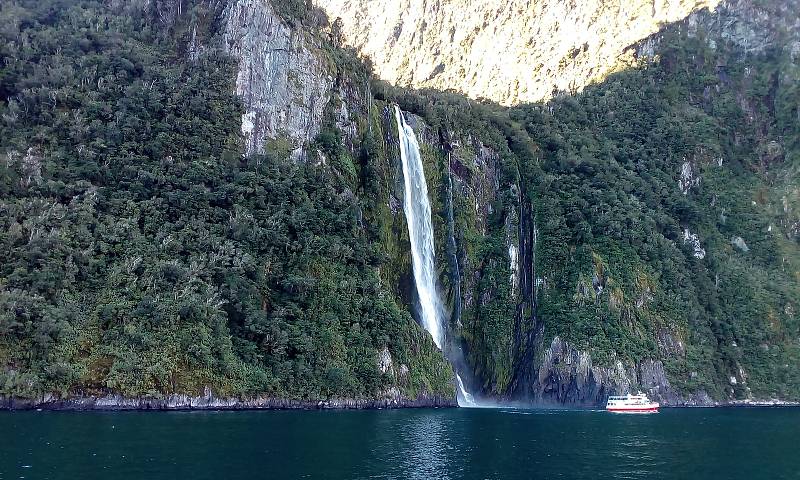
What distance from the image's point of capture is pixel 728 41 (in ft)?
451

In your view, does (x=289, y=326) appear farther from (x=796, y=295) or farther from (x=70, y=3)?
(x=796, y=295)

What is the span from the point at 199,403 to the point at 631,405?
44.2m

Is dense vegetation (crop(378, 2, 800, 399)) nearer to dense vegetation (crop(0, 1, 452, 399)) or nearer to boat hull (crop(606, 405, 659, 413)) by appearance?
boat hull (crop(606, 405, 659, 413))

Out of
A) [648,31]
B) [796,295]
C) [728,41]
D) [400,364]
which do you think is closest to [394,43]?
[648,31]

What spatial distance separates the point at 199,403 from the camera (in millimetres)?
59625

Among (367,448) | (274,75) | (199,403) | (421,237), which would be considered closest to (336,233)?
(421,237)

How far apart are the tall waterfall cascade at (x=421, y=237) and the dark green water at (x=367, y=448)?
23509 mm

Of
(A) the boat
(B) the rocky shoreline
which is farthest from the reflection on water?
(A) the boat

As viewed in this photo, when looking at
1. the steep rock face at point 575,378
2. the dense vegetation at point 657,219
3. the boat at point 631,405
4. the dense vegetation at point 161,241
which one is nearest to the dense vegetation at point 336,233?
the dense vegetation at point 161,241

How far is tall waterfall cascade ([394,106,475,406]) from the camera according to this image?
8312cm

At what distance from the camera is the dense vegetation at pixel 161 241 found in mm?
58156

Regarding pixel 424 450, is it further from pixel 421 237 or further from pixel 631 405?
pixel 421 237

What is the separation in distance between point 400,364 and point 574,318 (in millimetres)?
25168

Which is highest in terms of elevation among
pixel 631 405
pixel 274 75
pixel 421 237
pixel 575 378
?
pixel 274 75
